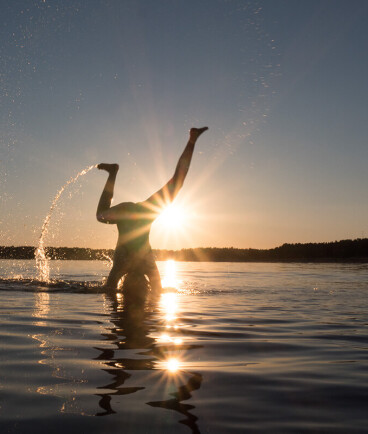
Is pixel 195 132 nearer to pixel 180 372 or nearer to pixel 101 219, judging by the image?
pixel 101 219

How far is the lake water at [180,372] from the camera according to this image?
2900 mm

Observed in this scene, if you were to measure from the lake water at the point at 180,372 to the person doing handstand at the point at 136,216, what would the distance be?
2.64m

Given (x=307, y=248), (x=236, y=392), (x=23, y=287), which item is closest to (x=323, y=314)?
(x=236, y=392)

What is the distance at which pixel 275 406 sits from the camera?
3.25m

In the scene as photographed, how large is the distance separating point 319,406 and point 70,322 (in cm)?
462

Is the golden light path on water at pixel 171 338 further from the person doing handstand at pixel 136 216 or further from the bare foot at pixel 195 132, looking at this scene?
the bare foot at pixel 195 132

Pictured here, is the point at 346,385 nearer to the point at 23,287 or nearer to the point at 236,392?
the point at 236,392

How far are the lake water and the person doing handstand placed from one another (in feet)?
8.67

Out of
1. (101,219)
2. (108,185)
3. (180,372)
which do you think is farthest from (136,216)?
(180,372)

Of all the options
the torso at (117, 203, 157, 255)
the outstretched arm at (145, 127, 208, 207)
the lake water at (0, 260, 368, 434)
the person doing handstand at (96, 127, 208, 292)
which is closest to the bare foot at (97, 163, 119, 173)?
the person doing handstand at (96, 127, 208, 292)

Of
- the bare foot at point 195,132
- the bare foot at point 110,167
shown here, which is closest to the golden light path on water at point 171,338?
the bare foot at point 110,167

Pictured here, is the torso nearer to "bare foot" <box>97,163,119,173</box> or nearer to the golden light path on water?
"bare foot" <box>97,163,119,173</box>

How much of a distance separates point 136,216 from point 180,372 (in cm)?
714

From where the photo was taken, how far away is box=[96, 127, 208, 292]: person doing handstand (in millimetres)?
10773
